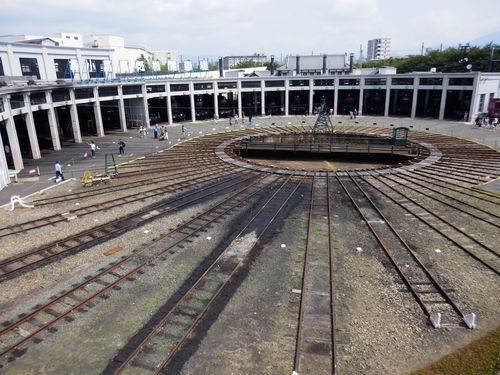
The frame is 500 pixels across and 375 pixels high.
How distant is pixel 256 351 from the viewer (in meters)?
12.0

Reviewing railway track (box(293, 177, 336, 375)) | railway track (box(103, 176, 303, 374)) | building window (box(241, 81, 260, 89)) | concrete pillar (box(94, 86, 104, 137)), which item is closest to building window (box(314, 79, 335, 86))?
building window (box(241, 81, 260, 89))

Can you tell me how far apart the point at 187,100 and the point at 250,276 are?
6895 cm

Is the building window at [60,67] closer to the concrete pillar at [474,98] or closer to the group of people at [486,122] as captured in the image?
the group of people at [486,122]

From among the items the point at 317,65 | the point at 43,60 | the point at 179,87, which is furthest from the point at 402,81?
the point at 43,60

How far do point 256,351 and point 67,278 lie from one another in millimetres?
9741

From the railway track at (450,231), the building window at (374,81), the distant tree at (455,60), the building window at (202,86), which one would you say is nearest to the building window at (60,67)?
the building window at (202,86)

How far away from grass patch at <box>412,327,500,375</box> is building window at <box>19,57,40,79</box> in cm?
6452

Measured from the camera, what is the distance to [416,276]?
16.0 m

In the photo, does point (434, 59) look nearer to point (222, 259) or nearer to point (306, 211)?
point (306, 211)

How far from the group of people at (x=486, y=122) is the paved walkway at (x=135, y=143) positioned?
4.50 ft

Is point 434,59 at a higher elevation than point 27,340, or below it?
higher

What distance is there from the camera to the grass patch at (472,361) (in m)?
11.0

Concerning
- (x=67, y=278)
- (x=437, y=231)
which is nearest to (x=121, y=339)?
(x=67, y=278)

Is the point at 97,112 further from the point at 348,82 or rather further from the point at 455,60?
the point at 455,60
